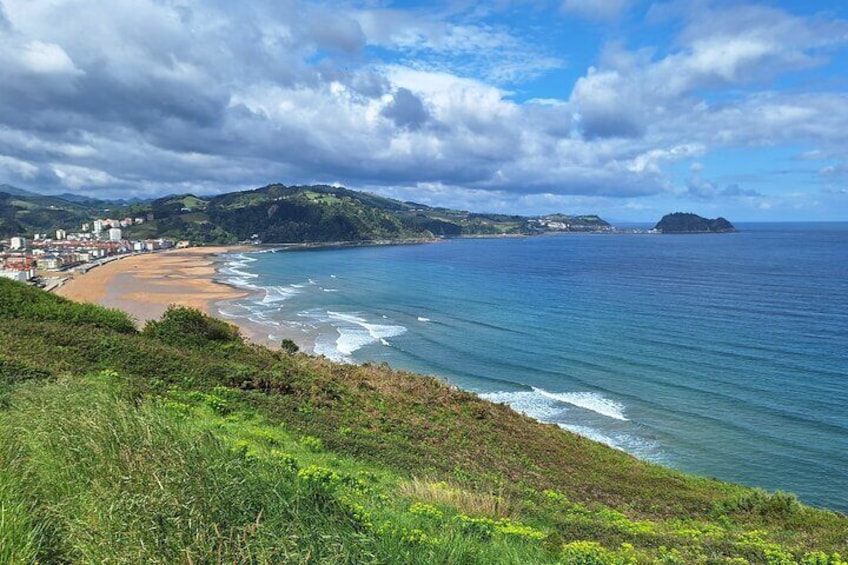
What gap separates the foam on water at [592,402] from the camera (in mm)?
35125

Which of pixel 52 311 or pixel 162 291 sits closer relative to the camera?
pixel 52 311

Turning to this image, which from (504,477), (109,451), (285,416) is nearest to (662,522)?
(504,477)

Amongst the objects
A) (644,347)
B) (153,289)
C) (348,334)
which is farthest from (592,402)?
(153,289)

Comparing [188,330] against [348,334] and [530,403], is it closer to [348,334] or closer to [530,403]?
[530,403]

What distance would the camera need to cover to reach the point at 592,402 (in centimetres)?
3722

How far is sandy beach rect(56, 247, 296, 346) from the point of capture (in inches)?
2606

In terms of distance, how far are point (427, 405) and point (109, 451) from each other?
702 inches

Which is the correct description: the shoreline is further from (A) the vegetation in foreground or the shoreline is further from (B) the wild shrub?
(A) the vegetation in foreground

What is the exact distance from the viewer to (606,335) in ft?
176

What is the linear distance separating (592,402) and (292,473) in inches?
1307

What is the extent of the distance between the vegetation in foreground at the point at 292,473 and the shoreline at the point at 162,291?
2520 centimetres

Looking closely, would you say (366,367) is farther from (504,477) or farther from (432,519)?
(432,519)

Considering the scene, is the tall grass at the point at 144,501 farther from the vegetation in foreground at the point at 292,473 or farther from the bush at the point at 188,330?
the bush at the point at 188,330

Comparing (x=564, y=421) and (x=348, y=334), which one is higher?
(x=348, y=334)
